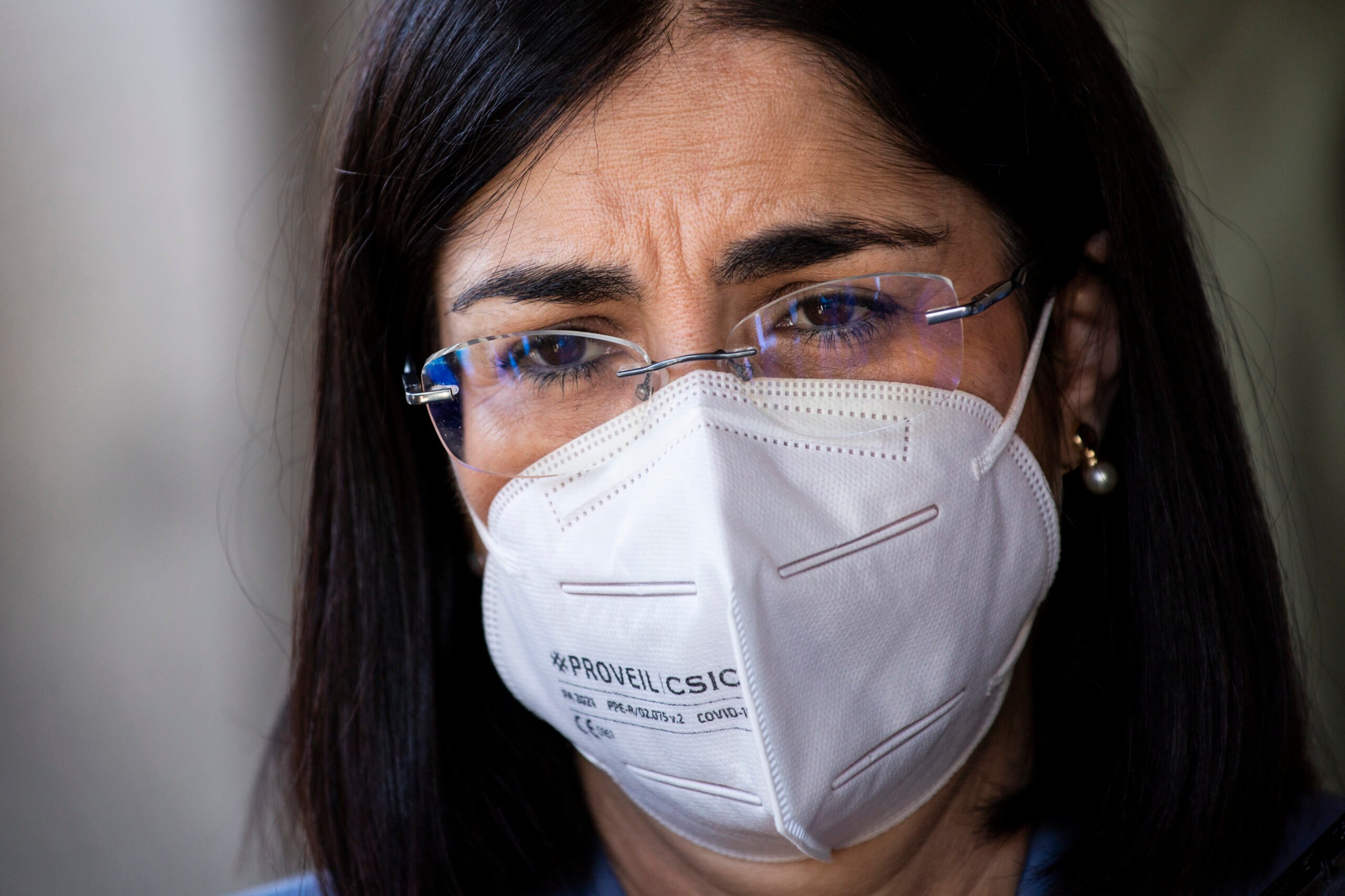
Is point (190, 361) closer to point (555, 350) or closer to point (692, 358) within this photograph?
point (555, 350)

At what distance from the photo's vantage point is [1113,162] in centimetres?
141

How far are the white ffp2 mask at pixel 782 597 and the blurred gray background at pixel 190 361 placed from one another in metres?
1.35

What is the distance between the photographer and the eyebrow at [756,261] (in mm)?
1243

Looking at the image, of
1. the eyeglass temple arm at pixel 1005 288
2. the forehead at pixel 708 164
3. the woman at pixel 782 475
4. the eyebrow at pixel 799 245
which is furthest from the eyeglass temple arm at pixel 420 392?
the eyeglass temple arm at pixel 1005 288

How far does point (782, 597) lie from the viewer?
111cm

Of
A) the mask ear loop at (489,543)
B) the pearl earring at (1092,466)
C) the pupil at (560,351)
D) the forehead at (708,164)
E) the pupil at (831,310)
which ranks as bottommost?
the mask ear loop at (489,543)

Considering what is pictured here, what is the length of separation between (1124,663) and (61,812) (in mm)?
2244

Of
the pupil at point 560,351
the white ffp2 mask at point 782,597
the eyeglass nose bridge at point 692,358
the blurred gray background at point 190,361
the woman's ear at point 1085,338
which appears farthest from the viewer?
the blurred gray background at point 190,361

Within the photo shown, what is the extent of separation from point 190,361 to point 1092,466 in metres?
2.20

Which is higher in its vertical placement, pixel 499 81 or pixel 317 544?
pixel 499 81

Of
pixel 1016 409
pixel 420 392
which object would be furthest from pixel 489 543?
pixel 1016 409

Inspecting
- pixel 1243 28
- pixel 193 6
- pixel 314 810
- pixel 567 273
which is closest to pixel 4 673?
pixel 314 810

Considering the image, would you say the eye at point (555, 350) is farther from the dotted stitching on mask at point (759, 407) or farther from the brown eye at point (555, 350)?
the dotted stitching on mask at point (759, 407)

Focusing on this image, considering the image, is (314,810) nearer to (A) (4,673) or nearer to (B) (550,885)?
(B) (550,885)
